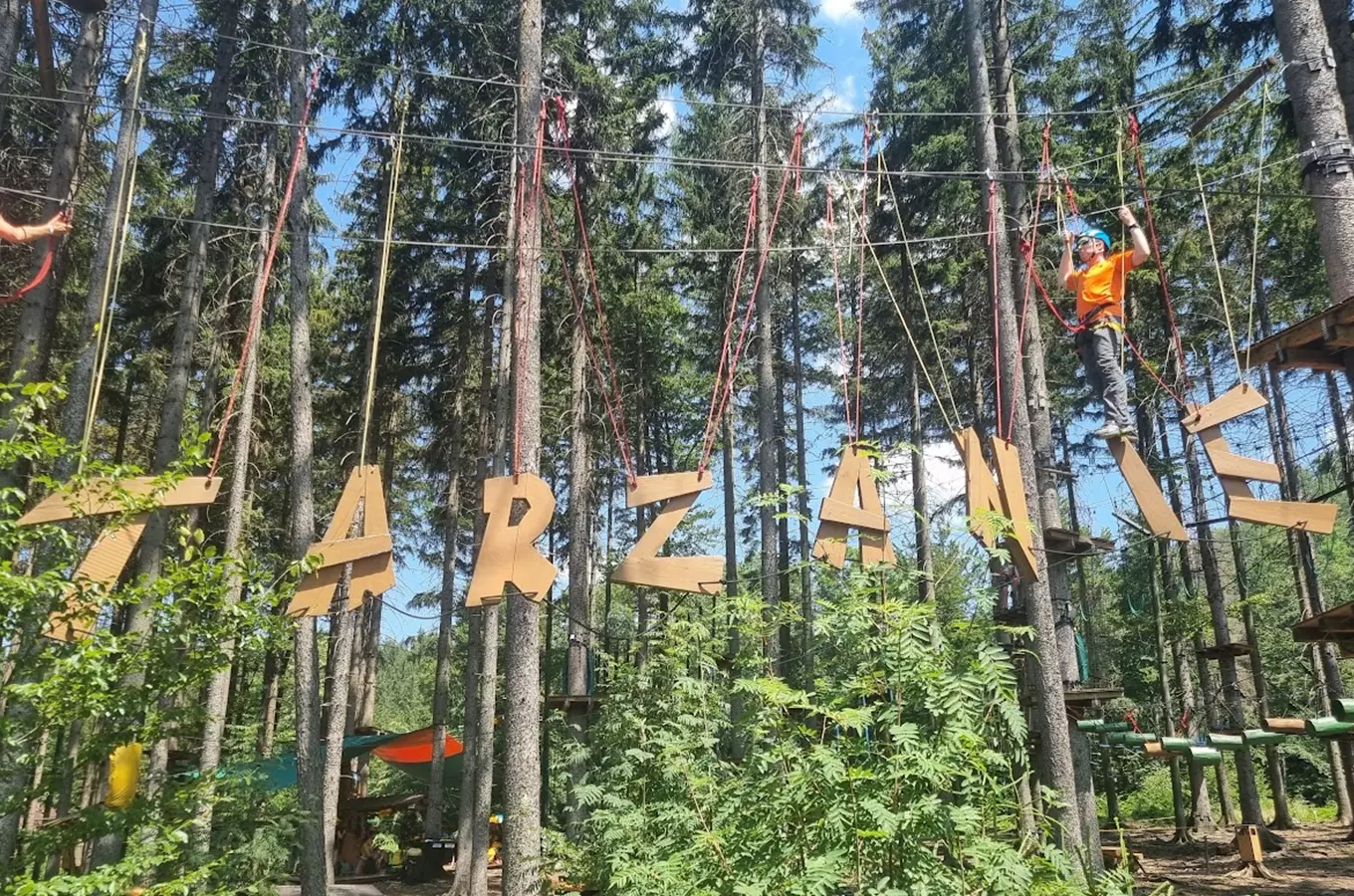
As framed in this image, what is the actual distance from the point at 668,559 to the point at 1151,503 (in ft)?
11.0

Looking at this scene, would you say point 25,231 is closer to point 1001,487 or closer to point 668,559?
point 668,559

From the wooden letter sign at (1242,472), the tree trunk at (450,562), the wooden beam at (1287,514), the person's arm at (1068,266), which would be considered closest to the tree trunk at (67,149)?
the tree trunk at (450,562)

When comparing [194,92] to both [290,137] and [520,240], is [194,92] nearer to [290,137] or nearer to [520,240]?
[290,137]

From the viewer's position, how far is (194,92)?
12227 millimetres

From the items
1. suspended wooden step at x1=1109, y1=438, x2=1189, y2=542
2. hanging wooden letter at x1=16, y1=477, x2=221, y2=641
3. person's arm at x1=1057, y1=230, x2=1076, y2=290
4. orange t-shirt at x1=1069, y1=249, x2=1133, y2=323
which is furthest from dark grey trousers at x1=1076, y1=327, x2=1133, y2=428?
hanging wooden letter at x1=16, y1=477, x2=221, y2=641

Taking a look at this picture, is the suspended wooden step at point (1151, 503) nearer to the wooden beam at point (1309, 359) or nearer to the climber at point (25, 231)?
the wooden beam at point (1309, 359)

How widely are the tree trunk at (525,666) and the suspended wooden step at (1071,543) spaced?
4619mm

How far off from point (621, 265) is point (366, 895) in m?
11.0

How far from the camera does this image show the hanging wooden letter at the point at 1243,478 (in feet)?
19.9

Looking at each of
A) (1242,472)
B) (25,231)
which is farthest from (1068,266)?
(25,231)

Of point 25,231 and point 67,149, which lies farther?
point 67,149

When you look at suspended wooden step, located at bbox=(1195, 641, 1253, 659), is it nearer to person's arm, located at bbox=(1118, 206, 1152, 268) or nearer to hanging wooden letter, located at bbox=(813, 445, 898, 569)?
person's arm, located at bbox=(1118, 206, 1152, 268)

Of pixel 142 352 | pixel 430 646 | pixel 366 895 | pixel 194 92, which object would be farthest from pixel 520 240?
pixel 430 646

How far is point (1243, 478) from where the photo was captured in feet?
20.7
